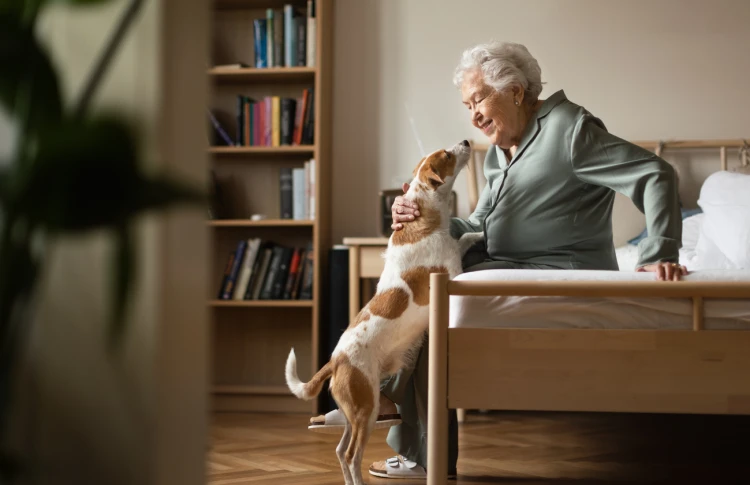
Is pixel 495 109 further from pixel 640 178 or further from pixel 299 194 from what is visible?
pixel 299 194

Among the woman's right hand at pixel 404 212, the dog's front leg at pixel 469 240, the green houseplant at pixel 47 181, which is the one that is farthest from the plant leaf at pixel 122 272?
the dog's front leg at pixel 469 240

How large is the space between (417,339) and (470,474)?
1.37 feet

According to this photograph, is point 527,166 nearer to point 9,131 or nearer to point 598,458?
point 598,458

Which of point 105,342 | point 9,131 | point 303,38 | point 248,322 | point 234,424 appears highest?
point 303,38

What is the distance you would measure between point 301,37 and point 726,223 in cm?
185

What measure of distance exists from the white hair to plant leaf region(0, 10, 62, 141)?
1.78m

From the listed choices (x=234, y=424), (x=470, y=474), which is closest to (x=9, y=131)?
(x=470, y=474)

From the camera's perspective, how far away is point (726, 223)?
277 cm

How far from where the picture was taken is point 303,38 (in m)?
3.40

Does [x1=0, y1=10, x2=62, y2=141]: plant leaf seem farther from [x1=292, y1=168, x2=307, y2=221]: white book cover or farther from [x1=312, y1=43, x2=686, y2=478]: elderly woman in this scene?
[x1=292, y1=168, x2=307, y2=221]: white book cover

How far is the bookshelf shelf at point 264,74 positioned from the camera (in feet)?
11.0

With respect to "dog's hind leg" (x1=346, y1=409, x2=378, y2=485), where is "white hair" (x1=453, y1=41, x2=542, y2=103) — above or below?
above

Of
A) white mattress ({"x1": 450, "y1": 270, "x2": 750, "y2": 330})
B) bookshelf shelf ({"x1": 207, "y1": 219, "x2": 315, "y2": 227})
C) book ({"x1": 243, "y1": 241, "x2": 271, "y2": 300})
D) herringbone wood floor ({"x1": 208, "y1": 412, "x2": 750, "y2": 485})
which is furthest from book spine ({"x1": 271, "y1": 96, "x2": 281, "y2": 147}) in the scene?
white mattress ({"x1": 450, "y1": 270, "x2": 750, "y2": 330})

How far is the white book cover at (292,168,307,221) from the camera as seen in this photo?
3381 millimetres
